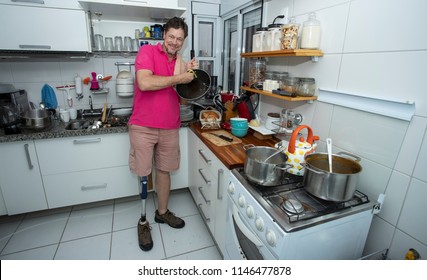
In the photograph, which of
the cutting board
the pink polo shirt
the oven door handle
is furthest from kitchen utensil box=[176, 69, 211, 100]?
the oven door handle

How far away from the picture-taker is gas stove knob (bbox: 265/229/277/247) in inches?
34.4

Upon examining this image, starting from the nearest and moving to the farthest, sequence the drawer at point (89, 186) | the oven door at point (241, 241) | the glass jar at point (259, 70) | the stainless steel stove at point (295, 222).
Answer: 1. the stainless steel stove at point (295, 222)
2. the oven door at point (241, 241)
3. the glass jar at point (259, 70)
4. the drawer at point (89, 186)

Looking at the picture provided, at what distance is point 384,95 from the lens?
3.33 feet

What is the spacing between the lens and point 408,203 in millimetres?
959

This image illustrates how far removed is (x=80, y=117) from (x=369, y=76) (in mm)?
2218

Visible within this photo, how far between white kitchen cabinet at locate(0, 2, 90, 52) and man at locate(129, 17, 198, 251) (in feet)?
2.22

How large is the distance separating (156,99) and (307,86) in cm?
94

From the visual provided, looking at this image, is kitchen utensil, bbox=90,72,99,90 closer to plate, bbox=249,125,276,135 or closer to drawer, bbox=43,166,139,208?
drawer, bbox=43,166,139,208

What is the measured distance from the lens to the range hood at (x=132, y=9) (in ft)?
5.90

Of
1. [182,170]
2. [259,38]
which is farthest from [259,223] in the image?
[182,170]

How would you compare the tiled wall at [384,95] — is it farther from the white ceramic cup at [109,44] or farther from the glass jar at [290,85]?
the white ceramic cup at [109,44]

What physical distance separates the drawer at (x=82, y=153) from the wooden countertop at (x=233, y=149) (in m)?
0.66

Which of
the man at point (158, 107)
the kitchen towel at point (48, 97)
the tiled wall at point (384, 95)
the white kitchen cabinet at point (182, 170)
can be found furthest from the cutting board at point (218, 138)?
the kitchen towel at point (48, 97)
